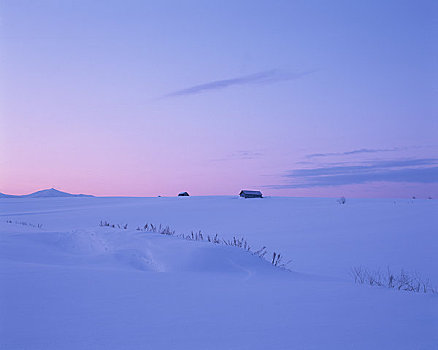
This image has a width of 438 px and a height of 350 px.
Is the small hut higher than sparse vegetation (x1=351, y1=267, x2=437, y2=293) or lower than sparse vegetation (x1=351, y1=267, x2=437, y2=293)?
higher

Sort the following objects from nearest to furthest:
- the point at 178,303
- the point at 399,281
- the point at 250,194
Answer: the point at 178,303 → the point at 399,281 → the point at 250,194

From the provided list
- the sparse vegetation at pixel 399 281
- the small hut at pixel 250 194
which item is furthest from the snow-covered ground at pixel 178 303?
the small hut at pixel 250 194

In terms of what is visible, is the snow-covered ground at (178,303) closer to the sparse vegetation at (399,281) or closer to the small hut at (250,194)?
the sparse vegetation at (399,281)

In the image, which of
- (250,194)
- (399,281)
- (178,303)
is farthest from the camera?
(250,194)

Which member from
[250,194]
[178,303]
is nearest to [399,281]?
[178,303]

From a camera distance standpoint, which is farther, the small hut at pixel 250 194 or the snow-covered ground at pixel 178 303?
the small hut at pixel 250 194

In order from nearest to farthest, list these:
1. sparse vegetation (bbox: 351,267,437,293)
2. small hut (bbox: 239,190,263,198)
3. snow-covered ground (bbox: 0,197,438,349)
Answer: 1. snow-covered ground (bbox: 0,197,438,349)
2. sparse vegetation (bbox: 351,267,437,293)
3. small hut (bbox: 239,190,263,198)

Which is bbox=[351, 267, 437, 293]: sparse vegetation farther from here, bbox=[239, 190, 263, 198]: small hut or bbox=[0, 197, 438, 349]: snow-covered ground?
bbox=[239, 190, 263, 198]: small hut

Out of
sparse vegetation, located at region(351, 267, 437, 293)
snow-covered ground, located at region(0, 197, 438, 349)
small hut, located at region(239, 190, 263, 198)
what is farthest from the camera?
small hut, located at region(239, 190, 263, 198)

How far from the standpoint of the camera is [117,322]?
2783 millimetres

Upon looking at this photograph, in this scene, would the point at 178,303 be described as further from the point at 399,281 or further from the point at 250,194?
the point at 250,194

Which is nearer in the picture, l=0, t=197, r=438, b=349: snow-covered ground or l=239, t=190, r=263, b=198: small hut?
l=0, t=197, r=438, b=349: snow-covered ground

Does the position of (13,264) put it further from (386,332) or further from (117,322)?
(386,332)

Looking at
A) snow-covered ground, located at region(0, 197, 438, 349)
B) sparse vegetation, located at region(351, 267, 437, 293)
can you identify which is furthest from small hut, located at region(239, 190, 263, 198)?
snow-covered ground, located at region(0, 197, 438, 349)
